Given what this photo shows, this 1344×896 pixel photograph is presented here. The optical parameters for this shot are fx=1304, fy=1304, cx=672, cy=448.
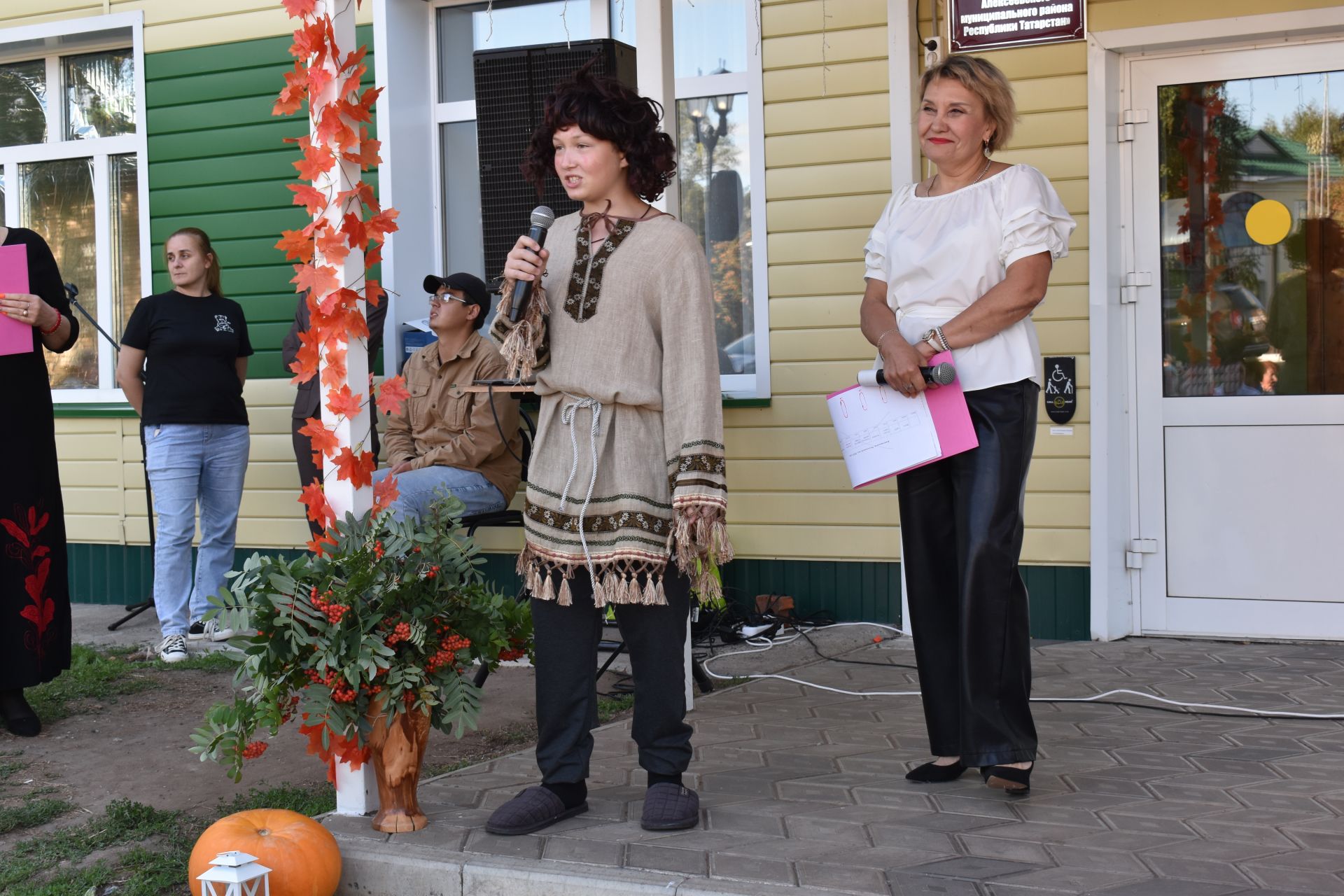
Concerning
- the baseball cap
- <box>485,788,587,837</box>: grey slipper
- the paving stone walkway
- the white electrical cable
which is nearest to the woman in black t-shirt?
the baseball cap

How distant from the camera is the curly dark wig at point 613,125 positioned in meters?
3.03

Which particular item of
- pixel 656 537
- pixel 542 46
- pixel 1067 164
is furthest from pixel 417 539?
pixel 1067 164

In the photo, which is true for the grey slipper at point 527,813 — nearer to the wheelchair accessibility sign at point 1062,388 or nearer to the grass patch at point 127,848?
the grass patch at point 127,848

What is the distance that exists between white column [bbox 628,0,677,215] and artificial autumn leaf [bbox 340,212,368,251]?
4.49ft

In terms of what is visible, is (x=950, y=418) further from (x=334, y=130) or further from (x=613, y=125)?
(x=334, y=130)

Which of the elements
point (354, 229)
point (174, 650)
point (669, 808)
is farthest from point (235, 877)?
point (174, 650)

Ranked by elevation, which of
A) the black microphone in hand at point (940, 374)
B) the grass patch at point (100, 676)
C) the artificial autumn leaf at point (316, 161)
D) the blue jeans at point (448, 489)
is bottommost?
the grass patch at point (100, 676)

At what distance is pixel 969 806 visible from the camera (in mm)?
3240

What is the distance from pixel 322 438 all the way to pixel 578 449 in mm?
656

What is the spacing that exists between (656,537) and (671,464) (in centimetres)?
18

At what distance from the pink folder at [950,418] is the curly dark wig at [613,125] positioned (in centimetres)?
84

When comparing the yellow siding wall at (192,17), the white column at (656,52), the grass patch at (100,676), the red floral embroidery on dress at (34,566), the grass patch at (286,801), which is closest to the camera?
the grass patch at (286,801)

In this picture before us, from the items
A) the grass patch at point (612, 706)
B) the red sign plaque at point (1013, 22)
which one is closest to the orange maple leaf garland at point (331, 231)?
the grass patch at point (612, 706)

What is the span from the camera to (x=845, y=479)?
227 inches
